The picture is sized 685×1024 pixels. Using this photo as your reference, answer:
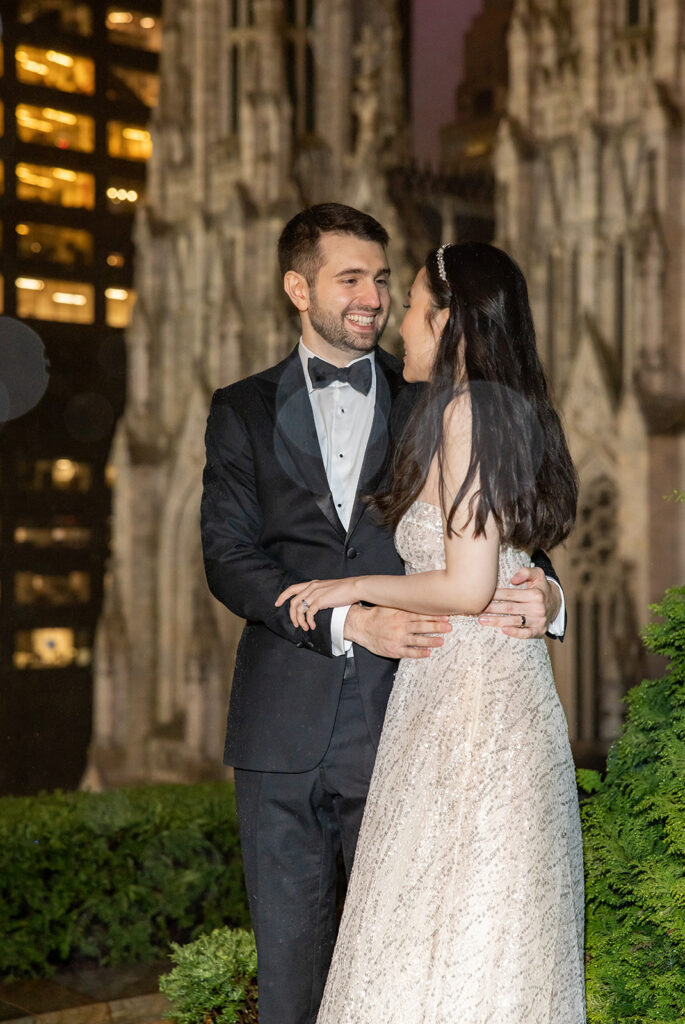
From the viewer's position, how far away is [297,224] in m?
2.42

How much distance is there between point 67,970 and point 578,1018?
9.53 feet

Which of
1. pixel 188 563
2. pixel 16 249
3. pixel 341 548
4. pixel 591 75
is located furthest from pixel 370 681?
pixel 591 75

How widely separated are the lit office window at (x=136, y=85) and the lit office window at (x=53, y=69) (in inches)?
15.9

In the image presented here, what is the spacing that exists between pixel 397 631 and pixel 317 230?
0.87m

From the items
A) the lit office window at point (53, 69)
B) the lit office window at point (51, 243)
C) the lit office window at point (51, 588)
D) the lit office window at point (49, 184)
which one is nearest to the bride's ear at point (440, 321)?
the lit office window at point (51, 588)

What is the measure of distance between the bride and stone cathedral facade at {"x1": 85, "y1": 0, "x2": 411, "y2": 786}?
169 inches

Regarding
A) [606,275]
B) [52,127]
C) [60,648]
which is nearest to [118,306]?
[52,127]

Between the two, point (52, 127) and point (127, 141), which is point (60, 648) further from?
point (127, 141)

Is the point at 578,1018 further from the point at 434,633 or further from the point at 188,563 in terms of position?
the point at 188,563

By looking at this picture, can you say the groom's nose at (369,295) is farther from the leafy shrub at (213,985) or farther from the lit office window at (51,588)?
the lit office window at (51,588)

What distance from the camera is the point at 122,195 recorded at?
6773mm

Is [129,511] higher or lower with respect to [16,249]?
lower

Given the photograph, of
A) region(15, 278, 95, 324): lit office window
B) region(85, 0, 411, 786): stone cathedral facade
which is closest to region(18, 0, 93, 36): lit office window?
region(85, 0, 411, 786): stone cathedral facade

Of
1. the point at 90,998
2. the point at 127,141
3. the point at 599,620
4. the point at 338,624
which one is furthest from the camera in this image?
the point at 599,620
